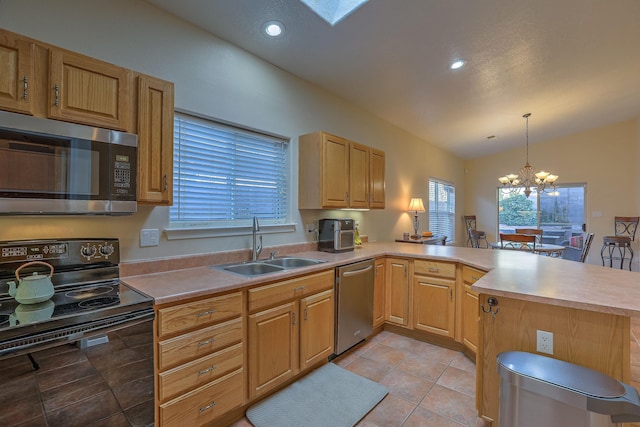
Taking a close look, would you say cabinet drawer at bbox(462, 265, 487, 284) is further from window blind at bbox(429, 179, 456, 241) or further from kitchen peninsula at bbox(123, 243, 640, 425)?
window blind at bbox(429, 179, 456, 241)

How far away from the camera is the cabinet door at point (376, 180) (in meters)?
3.55

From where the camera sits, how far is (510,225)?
24.1ft

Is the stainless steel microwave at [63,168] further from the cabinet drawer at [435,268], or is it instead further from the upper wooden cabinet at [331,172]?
the cabinet drawer at [435,268]

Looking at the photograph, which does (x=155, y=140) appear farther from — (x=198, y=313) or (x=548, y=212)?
(x=548, y=212)

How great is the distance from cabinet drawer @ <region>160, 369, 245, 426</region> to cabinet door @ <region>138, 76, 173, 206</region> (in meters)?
1.11

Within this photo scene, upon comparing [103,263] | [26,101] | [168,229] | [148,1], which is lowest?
[103,263]

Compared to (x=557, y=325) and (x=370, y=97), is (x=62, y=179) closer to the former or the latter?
(x=557, y=325)

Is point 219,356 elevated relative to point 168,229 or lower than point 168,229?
lower

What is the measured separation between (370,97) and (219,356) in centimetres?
330

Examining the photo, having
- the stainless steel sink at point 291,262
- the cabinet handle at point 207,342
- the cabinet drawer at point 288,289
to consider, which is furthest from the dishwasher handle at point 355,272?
the cabinet handle at point 207,342

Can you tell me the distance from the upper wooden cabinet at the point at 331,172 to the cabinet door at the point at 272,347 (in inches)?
47.8

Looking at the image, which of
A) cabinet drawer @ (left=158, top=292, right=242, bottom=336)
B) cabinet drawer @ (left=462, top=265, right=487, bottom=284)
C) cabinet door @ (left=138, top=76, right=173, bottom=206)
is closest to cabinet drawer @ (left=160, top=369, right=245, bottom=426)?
cabinet drawer @ (left=158, top=292, right=242, bottom=336)

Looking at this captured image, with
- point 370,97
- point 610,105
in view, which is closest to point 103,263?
point 370,97

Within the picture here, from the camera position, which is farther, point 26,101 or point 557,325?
point 557,325
